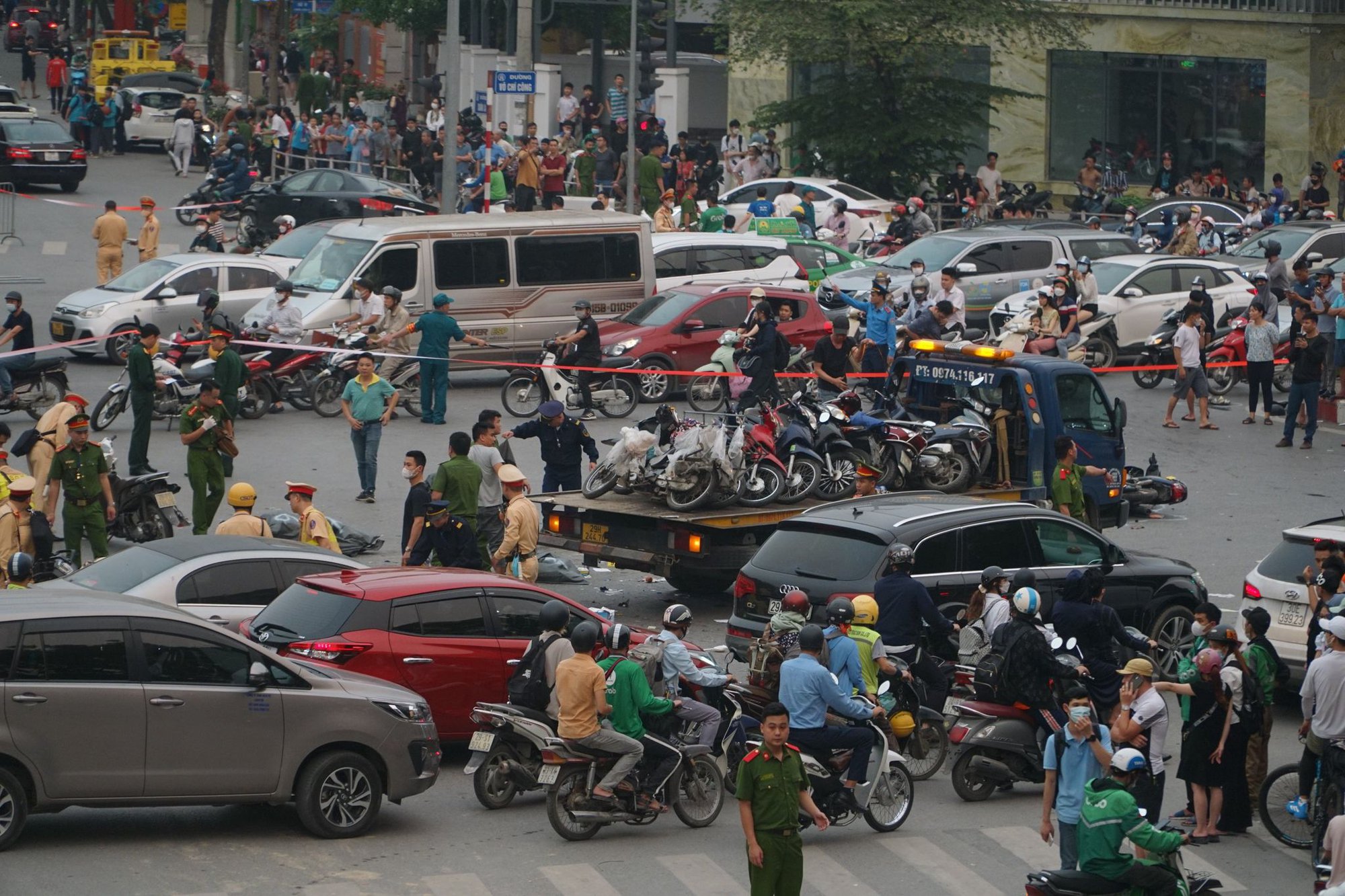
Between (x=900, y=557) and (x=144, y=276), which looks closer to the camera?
(x=900, y=557)

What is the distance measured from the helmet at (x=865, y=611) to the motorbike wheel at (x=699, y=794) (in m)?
1.34

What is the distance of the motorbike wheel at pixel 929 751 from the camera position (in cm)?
1288

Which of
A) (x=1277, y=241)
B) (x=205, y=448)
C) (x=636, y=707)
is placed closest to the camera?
(x=636, y=707)

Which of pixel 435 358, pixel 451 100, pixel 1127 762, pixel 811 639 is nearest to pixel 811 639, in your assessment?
pixel 811 639

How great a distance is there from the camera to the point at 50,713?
1022 centimetres

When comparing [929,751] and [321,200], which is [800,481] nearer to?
[929,751]

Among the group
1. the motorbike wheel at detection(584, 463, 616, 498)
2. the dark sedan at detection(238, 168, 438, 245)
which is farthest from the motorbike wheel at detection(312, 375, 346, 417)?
the dark sedan at detection(238, 168, 438, 245)

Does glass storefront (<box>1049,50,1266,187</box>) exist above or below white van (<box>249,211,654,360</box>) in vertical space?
above

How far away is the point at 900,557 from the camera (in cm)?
1330

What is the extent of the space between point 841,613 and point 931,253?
18867 millimetres

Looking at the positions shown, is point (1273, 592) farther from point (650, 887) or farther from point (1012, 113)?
point (1012, 113)

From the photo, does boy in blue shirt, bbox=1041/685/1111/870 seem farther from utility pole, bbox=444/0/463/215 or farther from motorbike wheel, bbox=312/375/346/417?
utility pole, bbox=444/0/463/215

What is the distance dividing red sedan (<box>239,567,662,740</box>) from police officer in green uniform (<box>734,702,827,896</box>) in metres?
2.75

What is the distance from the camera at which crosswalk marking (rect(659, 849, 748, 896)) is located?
10586 mm
